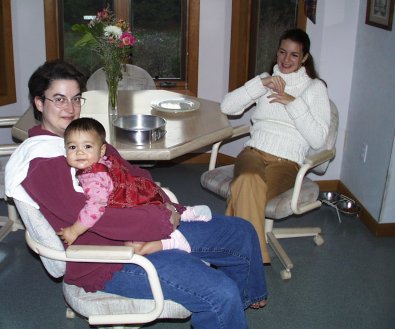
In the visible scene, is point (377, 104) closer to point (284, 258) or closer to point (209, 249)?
point (284, 258)

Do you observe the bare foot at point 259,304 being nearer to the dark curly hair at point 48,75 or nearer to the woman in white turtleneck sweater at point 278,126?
the woman in white turtleneck sweater at point 278,126

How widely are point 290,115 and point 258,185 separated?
1.30 feet

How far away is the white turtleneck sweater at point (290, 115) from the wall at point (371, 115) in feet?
1.71

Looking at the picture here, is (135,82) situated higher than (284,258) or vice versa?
(135,82)

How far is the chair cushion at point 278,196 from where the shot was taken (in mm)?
2566

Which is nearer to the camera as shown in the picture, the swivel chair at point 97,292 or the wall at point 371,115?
the swivel chair at point 97,292

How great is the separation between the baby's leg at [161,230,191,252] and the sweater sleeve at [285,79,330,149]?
99cm

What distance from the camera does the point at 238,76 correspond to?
3.96 meters

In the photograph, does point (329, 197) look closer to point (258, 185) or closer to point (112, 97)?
point (258, 185)

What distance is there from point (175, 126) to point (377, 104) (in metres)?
1.30

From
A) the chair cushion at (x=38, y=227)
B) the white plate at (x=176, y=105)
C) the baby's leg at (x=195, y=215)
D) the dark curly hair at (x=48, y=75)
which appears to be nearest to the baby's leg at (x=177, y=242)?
the baby's leg at (x=195, y=215)

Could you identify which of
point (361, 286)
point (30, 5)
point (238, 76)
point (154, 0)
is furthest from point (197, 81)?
point (361, 286)

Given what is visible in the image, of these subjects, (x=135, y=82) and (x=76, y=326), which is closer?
(x=76, y=326)

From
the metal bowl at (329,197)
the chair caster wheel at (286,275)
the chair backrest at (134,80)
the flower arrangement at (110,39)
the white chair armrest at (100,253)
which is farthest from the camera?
the metal bowl at (329,197)
